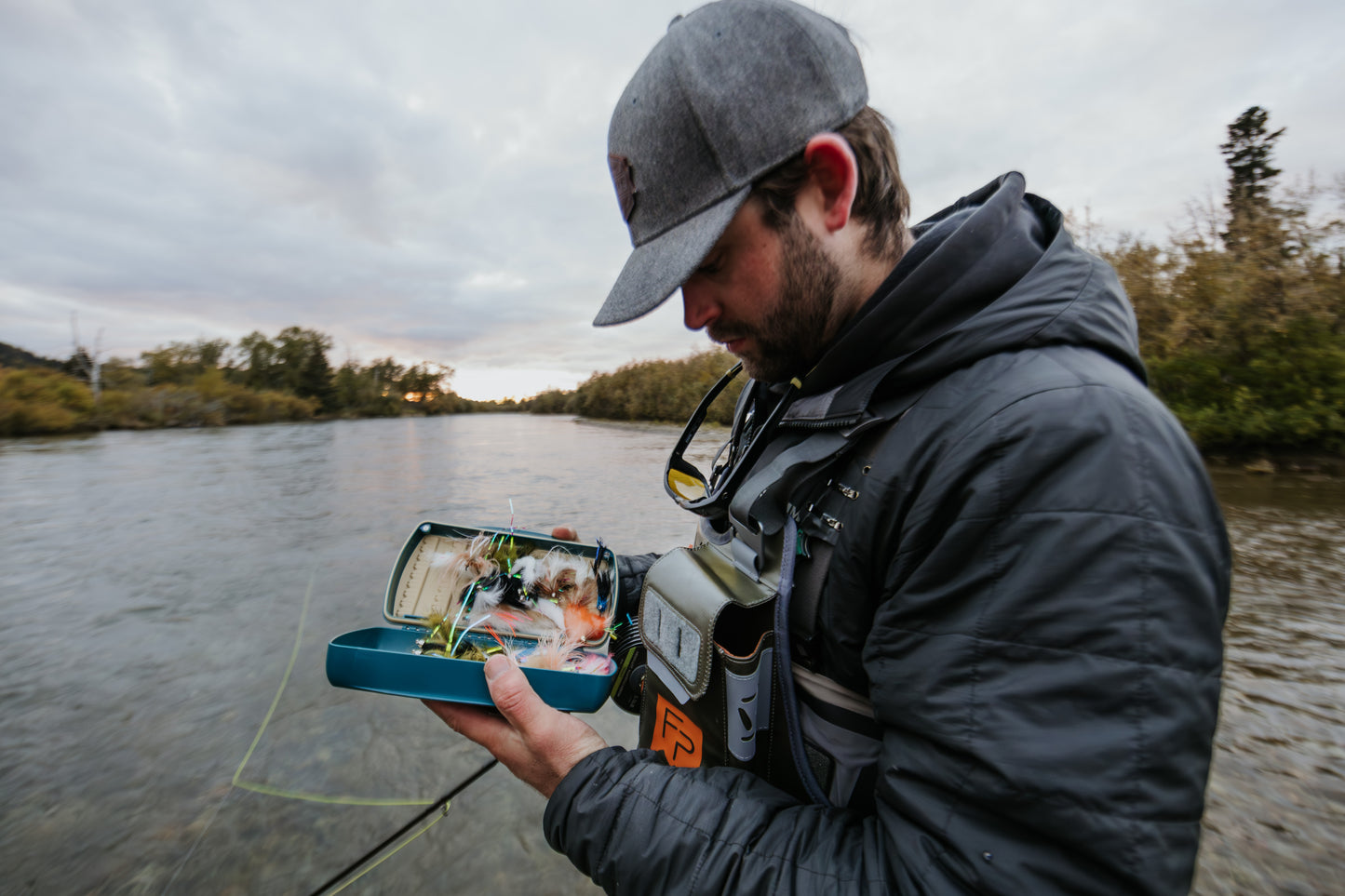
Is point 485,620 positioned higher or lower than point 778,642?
lower

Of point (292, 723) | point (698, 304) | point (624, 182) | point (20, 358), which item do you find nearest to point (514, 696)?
point (698, 304)

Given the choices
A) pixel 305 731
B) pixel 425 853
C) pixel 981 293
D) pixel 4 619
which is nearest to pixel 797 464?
pixel 981 293

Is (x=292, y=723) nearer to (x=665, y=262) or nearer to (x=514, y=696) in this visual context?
(x=514, y=696)

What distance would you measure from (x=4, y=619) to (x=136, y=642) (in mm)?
1352

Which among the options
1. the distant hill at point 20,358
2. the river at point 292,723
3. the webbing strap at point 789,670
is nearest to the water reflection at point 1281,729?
the river at point 292,723

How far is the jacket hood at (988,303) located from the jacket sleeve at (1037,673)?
0.56 ft

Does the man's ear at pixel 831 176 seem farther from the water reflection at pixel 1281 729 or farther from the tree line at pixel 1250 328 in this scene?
the tree line at pixel 1250 328

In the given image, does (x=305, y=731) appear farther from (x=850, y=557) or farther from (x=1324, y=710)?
(x=1324, y=710)

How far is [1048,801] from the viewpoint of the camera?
76cm

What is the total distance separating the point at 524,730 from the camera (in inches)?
52.5

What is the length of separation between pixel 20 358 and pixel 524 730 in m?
58.9

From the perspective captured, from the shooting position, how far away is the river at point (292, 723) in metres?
2.25

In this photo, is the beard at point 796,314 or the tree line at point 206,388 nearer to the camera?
the beard at point 796,314

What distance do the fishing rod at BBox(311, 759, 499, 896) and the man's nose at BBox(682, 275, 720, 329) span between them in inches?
74.0
